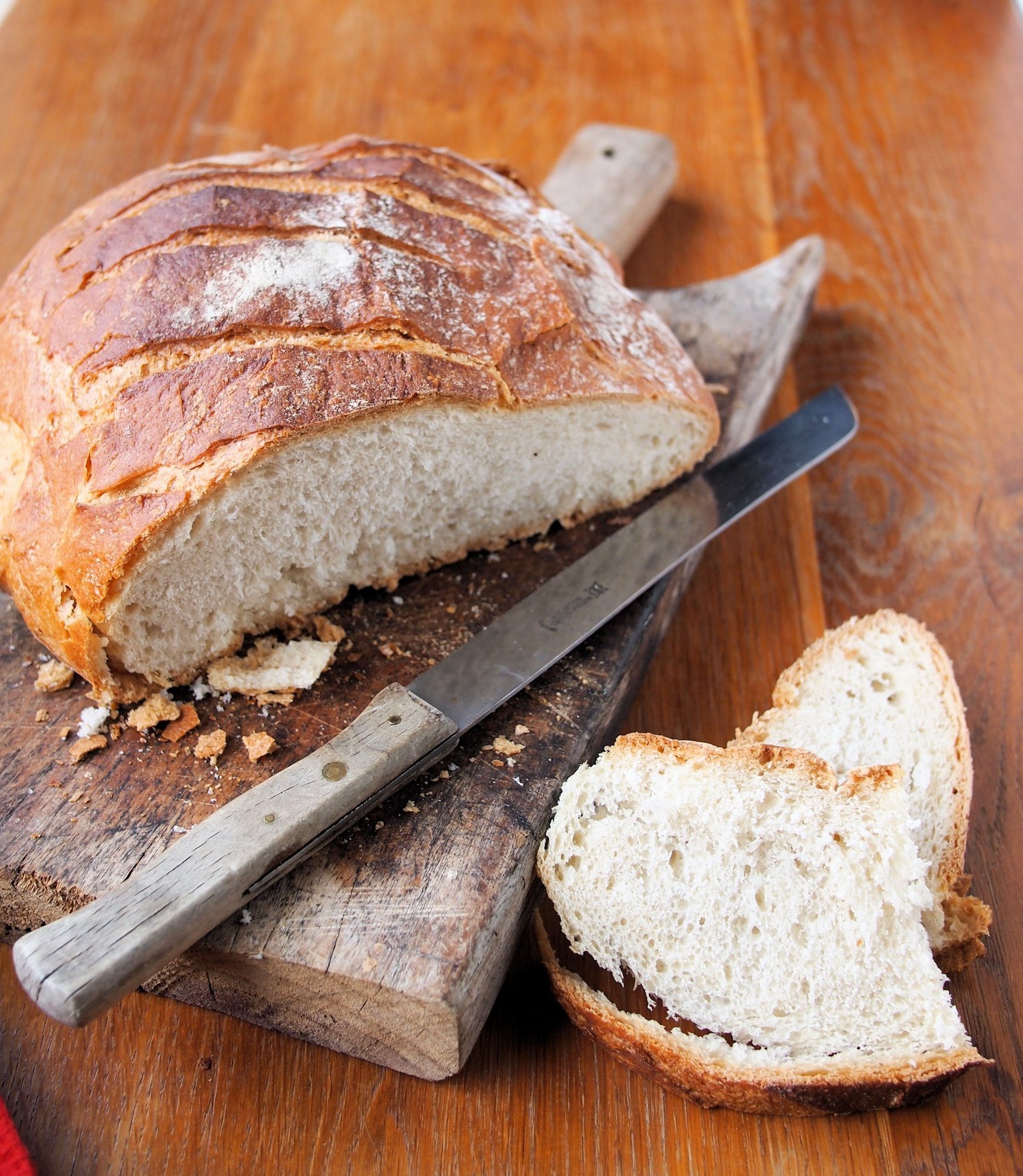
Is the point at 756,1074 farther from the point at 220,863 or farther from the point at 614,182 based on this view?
the point at 614,182

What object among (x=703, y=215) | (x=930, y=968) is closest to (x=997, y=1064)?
(x=930, y=968)

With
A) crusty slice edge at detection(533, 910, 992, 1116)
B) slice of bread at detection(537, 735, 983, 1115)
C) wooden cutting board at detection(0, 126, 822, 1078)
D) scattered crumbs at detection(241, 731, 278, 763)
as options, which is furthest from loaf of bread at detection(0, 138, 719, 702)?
crusty slice edge at detection(533, 910, 992, 1116)

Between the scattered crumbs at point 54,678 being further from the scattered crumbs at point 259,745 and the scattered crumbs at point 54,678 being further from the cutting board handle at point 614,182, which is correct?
the cutting board handle at point 614,182

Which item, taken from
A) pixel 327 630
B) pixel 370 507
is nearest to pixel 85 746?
pixel 327 630

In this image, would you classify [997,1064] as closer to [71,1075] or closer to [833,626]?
[833,626]

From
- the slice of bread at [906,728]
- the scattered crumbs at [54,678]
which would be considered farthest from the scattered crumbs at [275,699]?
the slice of bread at [906,728]
